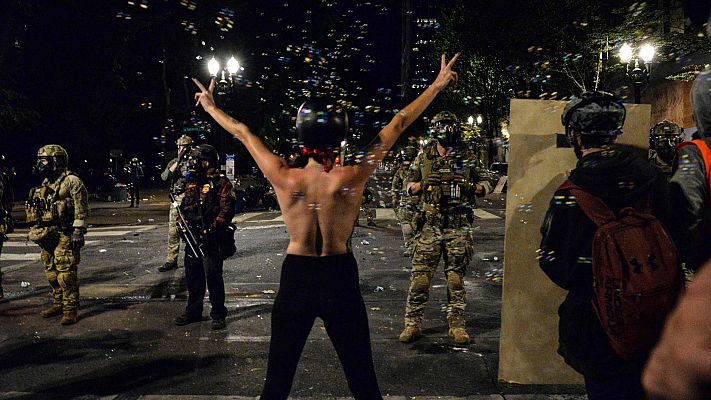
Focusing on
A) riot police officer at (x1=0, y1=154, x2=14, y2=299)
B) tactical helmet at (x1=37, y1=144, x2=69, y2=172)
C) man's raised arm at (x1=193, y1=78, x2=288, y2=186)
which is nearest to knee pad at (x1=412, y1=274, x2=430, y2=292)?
man's raised arm at (x1=193, y1=78, x2=288, y2=186)

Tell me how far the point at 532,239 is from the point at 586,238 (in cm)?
177

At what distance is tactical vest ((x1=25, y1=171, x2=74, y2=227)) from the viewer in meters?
6.27

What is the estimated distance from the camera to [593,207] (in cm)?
231

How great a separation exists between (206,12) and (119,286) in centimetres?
2102

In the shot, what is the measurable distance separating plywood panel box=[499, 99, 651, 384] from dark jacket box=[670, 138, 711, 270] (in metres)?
1.50

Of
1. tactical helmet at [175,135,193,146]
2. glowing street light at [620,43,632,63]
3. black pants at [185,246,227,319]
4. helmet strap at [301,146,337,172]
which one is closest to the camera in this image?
helmet strap at [301,146,337,172]

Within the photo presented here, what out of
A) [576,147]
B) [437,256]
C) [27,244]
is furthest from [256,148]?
[27,244]

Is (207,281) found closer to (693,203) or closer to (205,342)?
(205,342)

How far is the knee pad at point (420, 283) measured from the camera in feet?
17.7

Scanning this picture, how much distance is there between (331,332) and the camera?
2.79 m

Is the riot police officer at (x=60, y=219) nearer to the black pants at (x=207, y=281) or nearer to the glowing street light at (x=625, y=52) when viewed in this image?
the black pants at (x=207, y=281)

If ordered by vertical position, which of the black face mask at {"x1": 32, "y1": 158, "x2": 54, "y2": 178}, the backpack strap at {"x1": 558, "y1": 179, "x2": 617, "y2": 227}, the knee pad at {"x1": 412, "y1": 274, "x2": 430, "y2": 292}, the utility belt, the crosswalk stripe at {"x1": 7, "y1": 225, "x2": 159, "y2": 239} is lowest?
the crosswalk stripe at {"x1": 7, "y1": 225, "x2": 159, "y2": 239}

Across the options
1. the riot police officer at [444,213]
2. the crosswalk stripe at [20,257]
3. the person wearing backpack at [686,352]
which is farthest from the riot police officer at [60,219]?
Answer: the person wearing backpack at [686,352]

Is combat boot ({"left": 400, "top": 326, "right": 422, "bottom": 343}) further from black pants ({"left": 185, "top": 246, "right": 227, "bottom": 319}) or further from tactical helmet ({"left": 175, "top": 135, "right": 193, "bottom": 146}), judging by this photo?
tactical helmet ({"left": 175, "top": 135, "right": 193, "bottom": 146})
